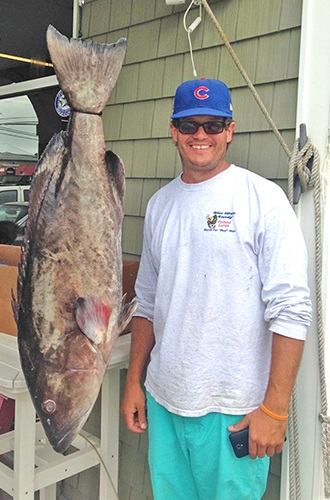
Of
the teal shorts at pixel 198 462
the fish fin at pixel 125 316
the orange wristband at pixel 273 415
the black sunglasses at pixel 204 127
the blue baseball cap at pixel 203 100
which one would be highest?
the blue baseball cap at pixel 203 100

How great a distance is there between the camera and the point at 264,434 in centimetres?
148

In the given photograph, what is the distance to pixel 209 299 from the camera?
1602 mm

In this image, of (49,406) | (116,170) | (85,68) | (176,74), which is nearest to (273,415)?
(49,406)

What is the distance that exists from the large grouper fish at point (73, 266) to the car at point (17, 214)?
2140 mm

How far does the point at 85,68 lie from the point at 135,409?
1.21 m

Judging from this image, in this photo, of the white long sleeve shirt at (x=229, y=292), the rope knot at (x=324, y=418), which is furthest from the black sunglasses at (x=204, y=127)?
the rope knot at (x=324, y=418)

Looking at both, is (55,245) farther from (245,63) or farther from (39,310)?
(245,63)

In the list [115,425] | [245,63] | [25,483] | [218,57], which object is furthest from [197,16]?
[25,483]

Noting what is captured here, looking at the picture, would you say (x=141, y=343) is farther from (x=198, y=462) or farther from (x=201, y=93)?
(x=201, y=93)

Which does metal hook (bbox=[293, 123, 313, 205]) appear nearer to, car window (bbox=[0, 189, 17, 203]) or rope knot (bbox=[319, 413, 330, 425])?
rope knot (bbox=[319, 413, 330, 425])

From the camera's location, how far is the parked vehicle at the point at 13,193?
345 cm

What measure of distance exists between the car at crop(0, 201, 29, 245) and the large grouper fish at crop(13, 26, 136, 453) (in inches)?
84.2

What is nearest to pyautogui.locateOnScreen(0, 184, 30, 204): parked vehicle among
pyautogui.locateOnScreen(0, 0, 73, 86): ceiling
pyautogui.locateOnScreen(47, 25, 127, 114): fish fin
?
pyautogui.locateOnScreen(0, 0, 73, 86): ceiling

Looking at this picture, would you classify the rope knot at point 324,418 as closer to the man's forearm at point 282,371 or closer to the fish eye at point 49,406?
the man's forearm at point 282,371
